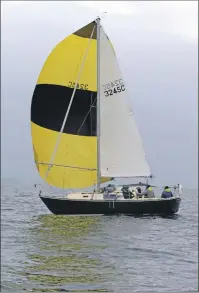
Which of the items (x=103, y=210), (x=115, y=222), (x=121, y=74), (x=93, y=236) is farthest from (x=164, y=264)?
(x=121, y=74)

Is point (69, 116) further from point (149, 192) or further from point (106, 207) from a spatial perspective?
point (149, 192)

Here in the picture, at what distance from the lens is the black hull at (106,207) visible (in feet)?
126

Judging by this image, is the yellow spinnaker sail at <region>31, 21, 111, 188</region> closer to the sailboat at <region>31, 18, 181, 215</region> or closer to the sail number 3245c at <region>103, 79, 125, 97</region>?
the sailboat at <region>31, 18, 181, 215</region>

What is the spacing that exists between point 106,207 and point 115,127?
7.17m

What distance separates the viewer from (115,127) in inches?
1710

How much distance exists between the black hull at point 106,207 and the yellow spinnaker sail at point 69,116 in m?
3.37

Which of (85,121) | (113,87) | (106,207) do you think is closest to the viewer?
(106,207)

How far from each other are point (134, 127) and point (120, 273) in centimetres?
2607

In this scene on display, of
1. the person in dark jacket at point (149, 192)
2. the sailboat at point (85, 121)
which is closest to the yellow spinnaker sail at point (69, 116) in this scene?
the sailboat at point (85, 121)

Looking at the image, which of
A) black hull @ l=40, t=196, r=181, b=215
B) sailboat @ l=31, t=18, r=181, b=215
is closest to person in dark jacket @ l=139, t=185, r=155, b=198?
sailboat @ l=31, t=18, r=181, b=215

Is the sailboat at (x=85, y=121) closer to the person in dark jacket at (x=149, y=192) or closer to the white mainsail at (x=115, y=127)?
the white mainsail at (x=115, y=127)

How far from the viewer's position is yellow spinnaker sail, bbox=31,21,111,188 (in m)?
41.4

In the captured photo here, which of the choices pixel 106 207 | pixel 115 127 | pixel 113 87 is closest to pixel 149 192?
pixel 106 207

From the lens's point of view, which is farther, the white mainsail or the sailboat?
the white mainsail
